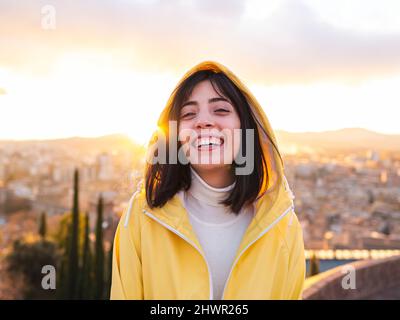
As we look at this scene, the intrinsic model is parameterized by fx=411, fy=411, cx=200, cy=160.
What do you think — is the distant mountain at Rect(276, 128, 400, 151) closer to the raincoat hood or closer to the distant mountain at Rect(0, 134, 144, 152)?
the distant mountain at Rect(0, 134, 144, 152)

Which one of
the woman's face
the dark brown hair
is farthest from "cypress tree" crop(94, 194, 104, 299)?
the woman's face

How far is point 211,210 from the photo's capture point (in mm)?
1150

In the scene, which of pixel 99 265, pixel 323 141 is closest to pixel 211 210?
pixel 99 265

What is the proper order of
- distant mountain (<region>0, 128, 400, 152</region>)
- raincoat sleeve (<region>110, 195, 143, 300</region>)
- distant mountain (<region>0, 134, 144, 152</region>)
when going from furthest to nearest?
distant mountain (<region>0, 128, 400, 152</region>) → distant mountain (<region>0, 134, 144, 152</region>) → raincoat sleeve (<region>110, 195, 143, 300</region>)

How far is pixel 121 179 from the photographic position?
57.0 inches

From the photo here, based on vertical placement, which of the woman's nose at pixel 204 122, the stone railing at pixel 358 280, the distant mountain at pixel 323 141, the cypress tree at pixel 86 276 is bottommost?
the cypress tree at pixel 86 276

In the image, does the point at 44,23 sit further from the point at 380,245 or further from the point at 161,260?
the point at 380,245

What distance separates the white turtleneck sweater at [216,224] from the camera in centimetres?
110

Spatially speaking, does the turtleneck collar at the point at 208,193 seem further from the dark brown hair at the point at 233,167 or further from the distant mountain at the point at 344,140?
the distant mountain at the point at 344,140

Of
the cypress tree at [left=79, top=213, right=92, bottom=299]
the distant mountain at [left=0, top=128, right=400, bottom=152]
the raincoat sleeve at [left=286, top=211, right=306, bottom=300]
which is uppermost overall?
the distant mountain at [left=0, top=128, right=400, bottom=152]

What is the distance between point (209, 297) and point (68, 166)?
28.0m

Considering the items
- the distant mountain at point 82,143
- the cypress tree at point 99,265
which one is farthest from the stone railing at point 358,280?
the distant mountain at point 82,143

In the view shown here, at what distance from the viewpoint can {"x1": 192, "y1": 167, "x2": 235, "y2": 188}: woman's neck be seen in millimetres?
1188
